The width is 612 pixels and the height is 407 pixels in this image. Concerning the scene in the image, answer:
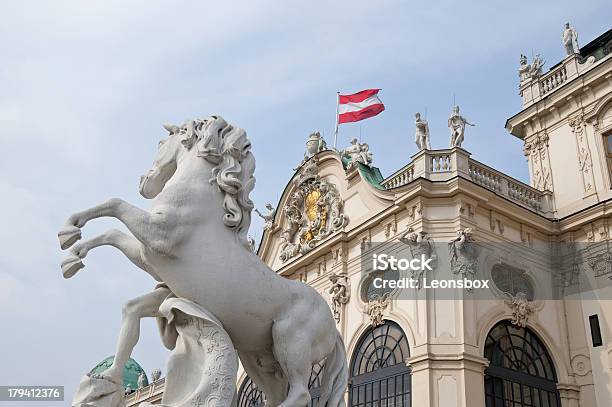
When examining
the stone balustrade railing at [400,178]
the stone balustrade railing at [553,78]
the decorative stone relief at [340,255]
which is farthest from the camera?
the stone balustrade railing at [553,78]

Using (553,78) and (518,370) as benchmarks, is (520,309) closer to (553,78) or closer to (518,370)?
(518,370)

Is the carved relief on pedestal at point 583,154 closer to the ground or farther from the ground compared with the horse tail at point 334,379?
farther from the ground

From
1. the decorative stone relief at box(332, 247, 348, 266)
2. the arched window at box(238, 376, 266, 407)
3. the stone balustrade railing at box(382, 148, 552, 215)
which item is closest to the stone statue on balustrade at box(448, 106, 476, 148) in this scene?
the stone balustrade railing at box(382, 148, 552, 215)

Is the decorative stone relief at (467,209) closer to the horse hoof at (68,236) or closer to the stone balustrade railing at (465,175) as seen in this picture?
the stone balustrade railing at (465,175)

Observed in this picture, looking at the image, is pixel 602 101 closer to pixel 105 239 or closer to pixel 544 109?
pixel 544 109

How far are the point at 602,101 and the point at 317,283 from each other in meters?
10.1

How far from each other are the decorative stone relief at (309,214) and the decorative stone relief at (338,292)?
67.5 inches

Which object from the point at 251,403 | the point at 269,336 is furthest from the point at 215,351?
the point at 251,403

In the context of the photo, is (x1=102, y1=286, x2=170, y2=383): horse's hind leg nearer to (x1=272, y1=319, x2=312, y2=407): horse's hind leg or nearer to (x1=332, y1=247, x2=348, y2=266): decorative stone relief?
(x1=272, y1=319, x2=312, y2=407): horse's hind leg

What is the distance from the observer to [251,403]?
20.7 metres

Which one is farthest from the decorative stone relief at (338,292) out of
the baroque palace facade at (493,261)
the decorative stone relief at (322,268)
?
the decorative stone relief at (322,268)

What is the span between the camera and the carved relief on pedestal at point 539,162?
2019cm

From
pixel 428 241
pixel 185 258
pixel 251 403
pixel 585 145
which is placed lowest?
pixel 185 258

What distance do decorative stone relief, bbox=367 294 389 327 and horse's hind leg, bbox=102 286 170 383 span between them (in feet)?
44.8
